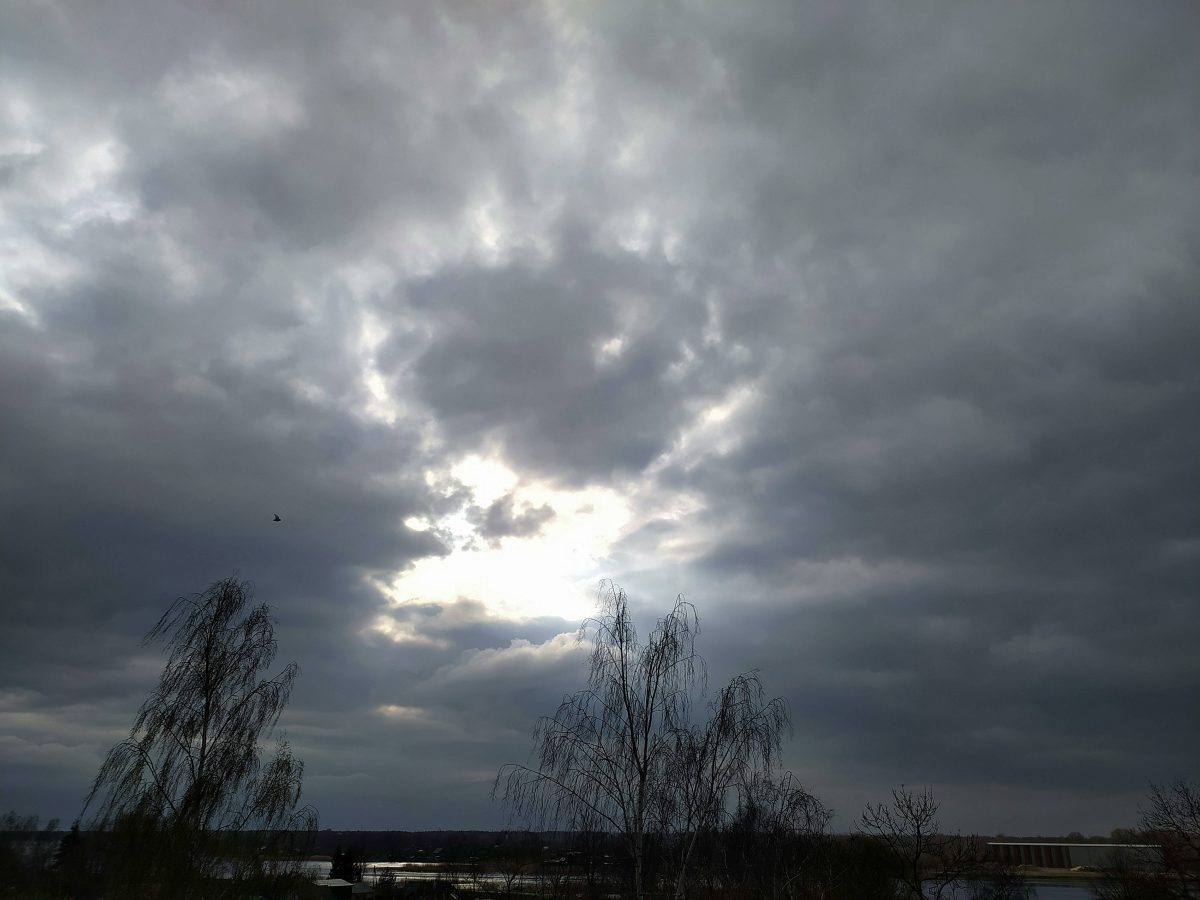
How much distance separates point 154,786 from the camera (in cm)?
2525

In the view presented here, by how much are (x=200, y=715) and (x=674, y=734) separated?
1647cm

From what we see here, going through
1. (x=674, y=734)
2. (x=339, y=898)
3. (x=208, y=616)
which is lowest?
(x=339, y=898)

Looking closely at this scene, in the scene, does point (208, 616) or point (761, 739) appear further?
point (208, 616)

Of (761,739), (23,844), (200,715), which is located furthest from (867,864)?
(23,844)

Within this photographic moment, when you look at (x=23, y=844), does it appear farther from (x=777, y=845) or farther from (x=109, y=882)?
(x=777, y=845)

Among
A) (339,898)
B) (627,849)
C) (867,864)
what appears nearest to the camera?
(627,849)

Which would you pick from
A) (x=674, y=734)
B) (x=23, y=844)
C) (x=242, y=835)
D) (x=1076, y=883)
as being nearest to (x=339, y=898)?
(x=23, y=844)

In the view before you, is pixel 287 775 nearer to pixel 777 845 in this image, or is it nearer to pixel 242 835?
pixel 242 835

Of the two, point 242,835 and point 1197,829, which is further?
point 1197,829

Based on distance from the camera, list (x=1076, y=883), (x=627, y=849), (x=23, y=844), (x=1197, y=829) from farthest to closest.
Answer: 1. (x=1076, y=883)
2. (x=23, y=844)
3. (x=1197, y=829)
4. (x=627, y=849)

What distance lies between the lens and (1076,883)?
152875mm

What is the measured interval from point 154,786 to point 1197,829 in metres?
45.1

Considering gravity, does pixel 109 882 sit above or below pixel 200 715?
below

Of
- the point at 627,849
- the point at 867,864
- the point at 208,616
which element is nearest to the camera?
the point at 627,849
